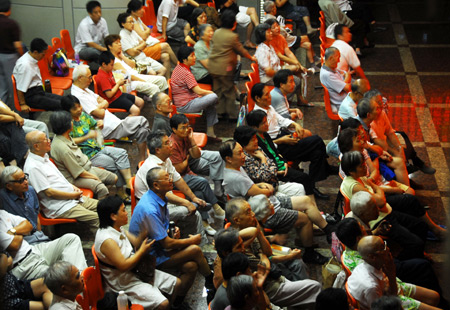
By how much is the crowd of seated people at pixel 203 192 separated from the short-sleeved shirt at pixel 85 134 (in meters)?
0.01

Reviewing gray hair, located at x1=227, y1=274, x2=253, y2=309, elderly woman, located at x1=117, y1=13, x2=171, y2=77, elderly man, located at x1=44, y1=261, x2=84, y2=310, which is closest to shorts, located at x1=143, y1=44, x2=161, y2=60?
elderly woman, located at x1=117, y1=13, x2=171, y2=77

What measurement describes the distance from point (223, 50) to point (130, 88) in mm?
1185

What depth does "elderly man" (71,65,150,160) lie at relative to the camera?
5883mm

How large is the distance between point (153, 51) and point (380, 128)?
3.64m

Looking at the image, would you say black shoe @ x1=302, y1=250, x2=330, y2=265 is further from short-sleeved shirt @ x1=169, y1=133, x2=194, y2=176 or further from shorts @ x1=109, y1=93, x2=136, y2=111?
shorts @ x1=109, y1=93, x2=136, y2=111

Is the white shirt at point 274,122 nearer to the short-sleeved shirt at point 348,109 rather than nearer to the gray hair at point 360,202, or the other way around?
the short-sleeved shirt at point 348,109

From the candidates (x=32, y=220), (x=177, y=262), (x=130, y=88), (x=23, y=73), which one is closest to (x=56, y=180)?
(x=32, y=220)

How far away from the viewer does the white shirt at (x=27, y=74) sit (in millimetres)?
5944

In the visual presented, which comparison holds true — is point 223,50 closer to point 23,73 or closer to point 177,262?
point 23,73

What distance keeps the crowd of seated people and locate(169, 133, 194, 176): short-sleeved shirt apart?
1 centimetres

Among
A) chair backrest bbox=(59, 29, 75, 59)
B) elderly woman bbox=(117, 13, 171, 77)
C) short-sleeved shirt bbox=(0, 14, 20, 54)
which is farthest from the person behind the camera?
elderly woman bbox=(117, 13, 171, 77)

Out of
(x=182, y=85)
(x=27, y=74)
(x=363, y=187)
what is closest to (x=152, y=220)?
(x=363, y=187)

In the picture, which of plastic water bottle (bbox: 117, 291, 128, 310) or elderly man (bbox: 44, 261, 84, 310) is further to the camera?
plastic water bottle (bbox: 117, 291, 128, 310)

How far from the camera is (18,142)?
17.3 feet
